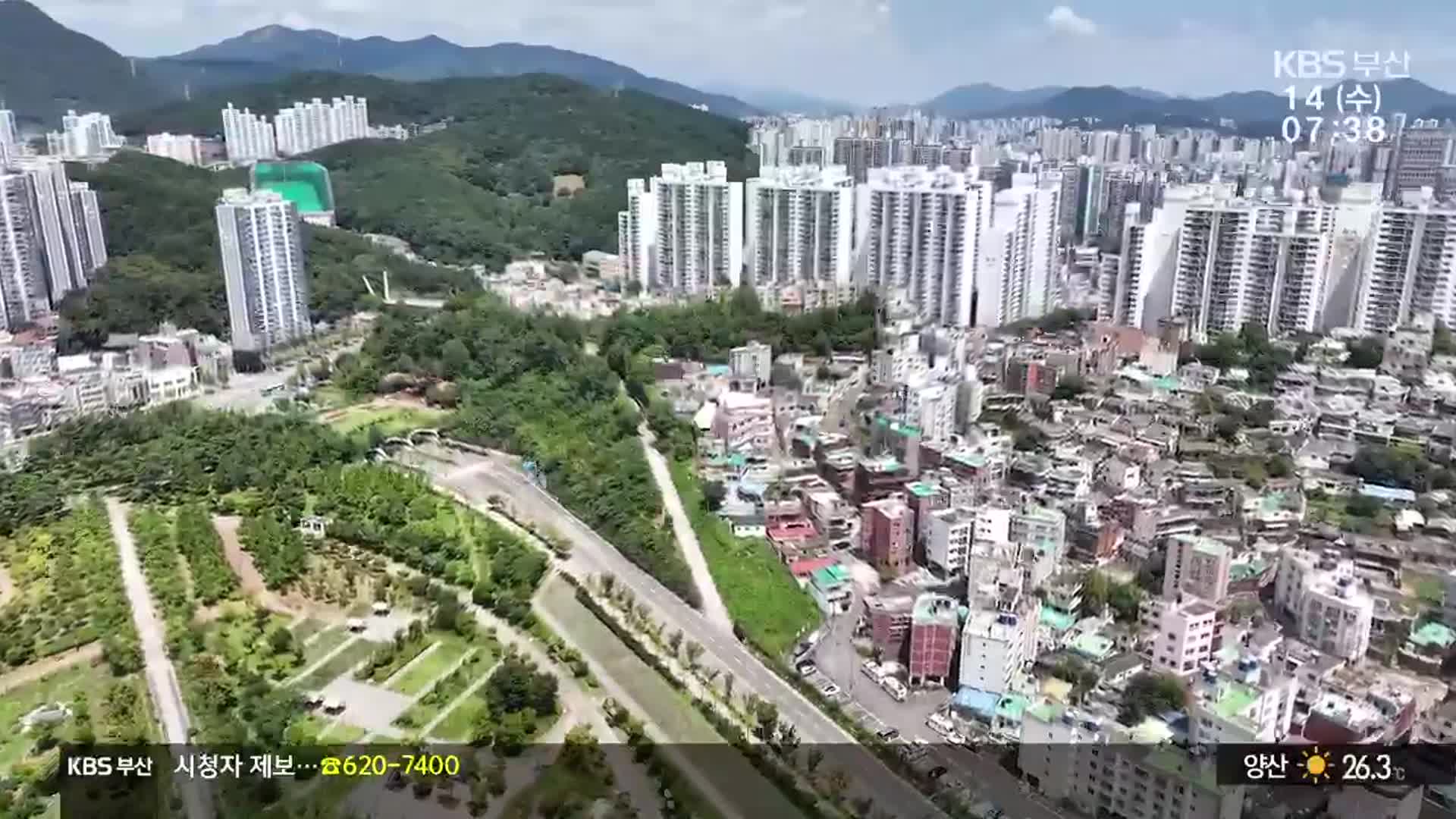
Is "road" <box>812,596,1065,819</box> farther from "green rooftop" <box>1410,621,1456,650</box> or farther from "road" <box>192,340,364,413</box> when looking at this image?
"road" <box>192,340,364,413</box>

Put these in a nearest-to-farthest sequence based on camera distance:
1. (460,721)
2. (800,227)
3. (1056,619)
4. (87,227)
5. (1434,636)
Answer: (460,721) < (1434,636) < (1056,619) < (87,227) < (800,227)

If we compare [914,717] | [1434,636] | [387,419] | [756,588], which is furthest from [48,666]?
[1434,636]

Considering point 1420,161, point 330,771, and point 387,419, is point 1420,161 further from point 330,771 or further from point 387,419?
point 330,771

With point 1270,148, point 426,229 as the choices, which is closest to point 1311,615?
point 1270,148

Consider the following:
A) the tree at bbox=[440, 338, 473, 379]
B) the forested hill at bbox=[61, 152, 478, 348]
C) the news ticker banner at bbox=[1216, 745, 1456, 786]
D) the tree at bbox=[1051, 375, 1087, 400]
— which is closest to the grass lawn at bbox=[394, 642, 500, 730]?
the news ticker banner at bbox=[1216, 745, 1456, 786]

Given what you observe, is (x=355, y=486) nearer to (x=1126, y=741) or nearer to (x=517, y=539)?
(x=517, y=539)

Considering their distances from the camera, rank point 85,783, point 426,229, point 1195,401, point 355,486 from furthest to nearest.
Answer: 1. point 426,229
2. point 1195,401
3. point 355,486
4. point 85,783

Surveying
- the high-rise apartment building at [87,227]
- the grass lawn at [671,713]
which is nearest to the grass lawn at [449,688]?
the grass lawn at [671,713]
